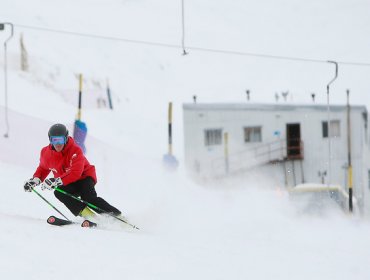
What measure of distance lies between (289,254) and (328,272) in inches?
34.8

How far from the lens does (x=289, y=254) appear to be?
7188 mm

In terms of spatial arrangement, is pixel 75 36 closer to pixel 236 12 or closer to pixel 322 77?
pixel 322 77

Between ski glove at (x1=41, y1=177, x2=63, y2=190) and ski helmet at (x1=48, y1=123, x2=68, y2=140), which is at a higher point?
ski helmet at (x1=48, y1=123, x2=68, y2=140)

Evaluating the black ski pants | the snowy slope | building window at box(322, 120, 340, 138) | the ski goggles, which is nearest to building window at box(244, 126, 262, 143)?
the snowy slope

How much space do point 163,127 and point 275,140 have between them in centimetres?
845

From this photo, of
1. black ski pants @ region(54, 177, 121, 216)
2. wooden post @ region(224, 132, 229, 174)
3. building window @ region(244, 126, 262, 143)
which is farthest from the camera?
building window @ region(244, 126, 262, 143)

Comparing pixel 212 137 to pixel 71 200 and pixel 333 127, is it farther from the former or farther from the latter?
pixel 71 200

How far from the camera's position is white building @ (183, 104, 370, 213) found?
3139 centimetres

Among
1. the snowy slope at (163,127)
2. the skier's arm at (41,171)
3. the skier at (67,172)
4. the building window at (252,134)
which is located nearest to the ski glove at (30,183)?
the skier at (67,172)

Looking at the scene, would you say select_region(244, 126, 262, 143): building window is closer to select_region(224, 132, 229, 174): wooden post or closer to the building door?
select_region(224, 132, 229, 174): wooden post

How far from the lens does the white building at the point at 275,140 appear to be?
3139cm

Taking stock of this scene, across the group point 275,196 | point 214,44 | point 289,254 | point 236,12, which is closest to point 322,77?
point 214,44

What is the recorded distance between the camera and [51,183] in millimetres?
7379

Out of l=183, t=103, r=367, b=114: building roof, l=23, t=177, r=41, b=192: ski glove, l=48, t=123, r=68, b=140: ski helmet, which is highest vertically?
l=183, t=103, r=367, b=114: building roof
